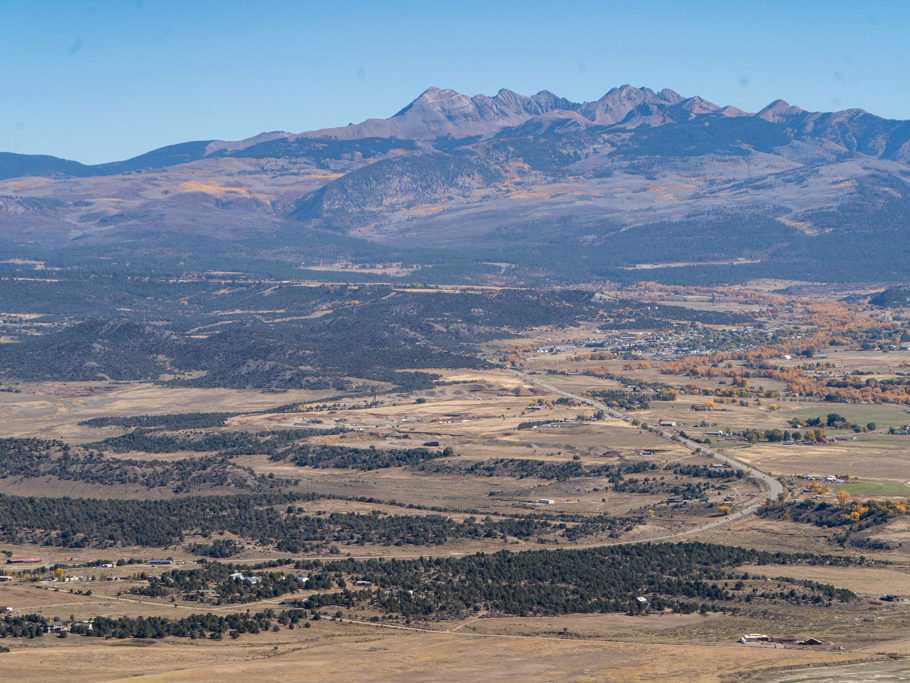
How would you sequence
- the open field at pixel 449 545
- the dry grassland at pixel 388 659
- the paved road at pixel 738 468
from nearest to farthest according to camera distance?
the dry grassland at pixel 388 659
the open field at pixel 449 545
the paved road at pixel 738 468

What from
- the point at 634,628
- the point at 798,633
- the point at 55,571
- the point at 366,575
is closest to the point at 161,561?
the point at 55,571

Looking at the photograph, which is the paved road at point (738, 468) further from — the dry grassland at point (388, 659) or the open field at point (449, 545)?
the dry grassland at point (388, 659)

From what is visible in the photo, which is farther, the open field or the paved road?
the paved road

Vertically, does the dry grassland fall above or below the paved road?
above

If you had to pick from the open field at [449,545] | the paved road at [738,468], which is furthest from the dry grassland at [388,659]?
the paved road at [738,468]

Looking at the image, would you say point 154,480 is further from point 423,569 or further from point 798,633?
point 798,633

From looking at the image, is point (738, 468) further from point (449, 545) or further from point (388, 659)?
point (388, 659)

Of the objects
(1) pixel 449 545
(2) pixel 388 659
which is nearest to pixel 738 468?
(1) pixel 449 545

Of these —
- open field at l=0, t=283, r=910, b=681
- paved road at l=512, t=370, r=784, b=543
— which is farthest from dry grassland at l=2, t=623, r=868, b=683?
paved road at l=512, t=370, r=784, b=543

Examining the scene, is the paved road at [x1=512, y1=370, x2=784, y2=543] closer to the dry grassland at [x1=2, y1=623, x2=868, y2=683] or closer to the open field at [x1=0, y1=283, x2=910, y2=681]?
the open field at [x1=0, y1=283, x2=910, y2=681]

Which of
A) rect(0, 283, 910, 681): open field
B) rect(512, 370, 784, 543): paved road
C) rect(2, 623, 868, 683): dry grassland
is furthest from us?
rect(512, 370, 784, 543): paved road

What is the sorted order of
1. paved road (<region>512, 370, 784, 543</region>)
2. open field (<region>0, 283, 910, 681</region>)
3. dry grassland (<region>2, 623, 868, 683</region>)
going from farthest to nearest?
paved road (<region>512, 370, 784, 543</region>), open field (<region>0, 283, 910, 681</region>), dry grassland (<region>2, 623, 868, 683</region>)
